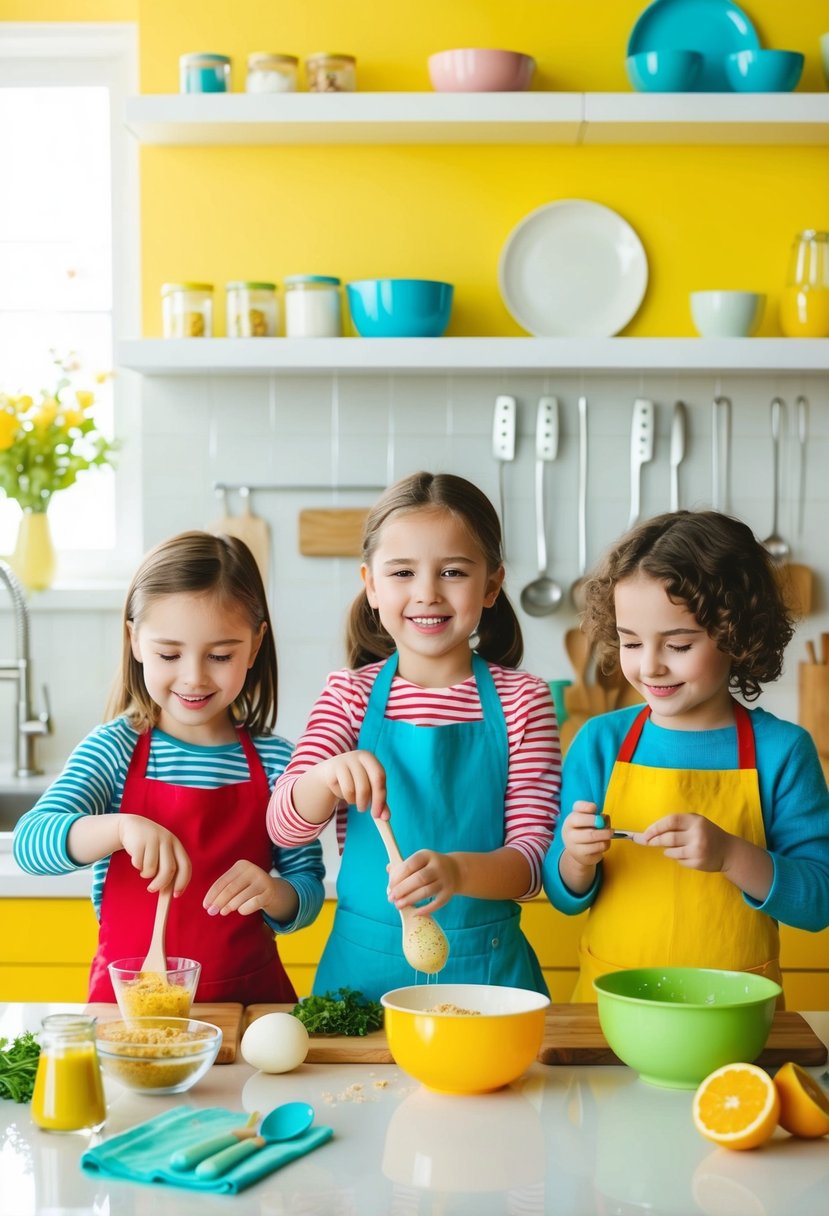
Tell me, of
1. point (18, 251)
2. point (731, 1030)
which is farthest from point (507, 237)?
point (731, 1030)

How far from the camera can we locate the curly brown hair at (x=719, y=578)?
5.06ft

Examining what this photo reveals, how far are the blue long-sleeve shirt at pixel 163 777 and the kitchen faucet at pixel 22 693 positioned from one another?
1.32m

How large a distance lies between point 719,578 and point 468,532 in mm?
296

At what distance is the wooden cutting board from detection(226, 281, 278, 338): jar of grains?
1.66 metres

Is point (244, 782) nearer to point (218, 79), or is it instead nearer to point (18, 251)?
point (218, 79)

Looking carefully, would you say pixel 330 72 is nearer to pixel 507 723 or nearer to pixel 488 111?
pixel 488 111

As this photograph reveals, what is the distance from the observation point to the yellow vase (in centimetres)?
310

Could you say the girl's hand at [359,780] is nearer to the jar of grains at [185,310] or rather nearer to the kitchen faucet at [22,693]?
the jar of grains at [185,310]

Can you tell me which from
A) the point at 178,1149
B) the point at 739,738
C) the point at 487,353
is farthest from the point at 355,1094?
the point at 487,353

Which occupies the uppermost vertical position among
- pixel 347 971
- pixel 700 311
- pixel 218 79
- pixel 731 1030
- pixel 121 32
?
pixel 121 32

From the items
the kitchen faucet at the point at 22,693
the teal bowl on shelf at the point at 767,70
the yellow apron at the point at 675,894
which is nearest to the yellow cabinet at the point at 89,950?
the kitchen faucet at the point at 22,693

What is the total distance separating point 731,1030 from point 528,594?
5.81ft

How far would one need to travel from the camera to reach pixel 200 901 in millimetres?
1629

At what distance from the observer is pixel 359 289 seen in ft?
8.80
